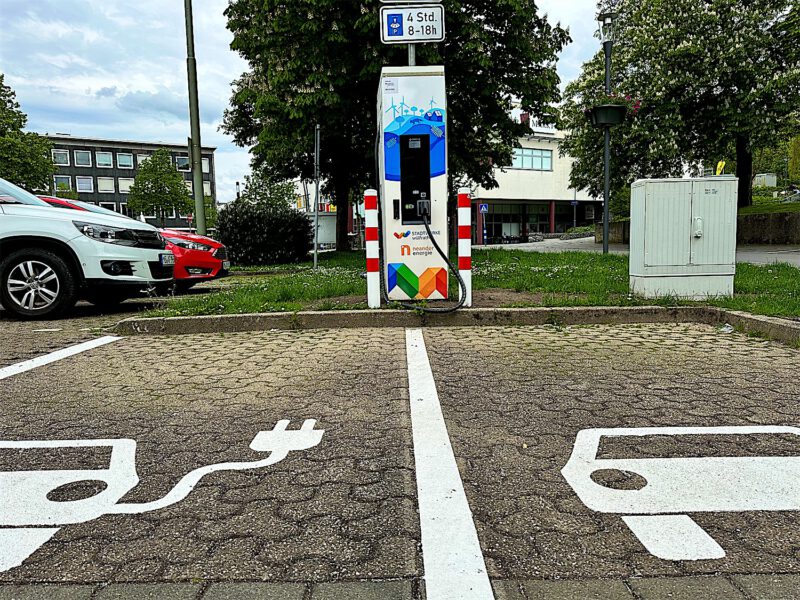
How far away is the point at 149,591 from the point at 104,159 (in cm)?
10231

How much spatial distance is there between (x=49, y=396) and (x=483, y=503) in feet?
10.6

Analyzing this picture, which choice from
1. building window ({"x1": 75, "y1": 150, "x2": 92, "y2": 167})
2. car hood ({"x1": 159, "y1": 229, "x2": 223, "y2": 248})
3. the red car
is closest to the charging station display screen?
the red car

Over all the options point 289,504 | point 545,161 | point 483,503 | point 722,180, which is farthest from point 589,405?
point 545,161

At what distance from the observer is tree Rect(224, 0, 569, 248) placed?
14550mm

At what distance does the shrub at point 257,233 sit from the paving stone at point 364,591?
58.0ft

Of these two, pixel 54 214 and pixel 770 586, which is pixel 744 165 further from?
pixel 770 586

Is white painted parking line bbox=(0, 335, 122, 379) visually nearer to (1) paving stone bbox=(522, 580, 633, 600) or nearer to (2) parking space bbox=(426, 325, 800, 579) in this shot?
(2) parking space bbox=(426, 325, 800, 579)

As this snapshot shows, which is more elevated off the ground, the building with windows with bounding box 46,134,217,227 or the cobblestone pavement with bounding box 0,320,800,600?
the building with windows with bounding box 46,134,217,227

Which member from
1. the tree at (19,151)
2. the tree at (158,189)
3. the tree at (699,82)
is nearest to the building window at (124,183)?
the tree at (158,189)

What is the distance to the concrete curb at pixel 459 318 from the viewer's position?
715 cm

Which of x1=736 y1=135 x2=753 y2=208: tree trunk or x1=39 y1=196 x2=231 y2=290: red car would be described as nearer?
Result: x1=39 y1=196 x2=231 y2=290: red car

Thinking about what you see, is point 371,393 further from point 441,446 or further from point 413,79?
point 413,79

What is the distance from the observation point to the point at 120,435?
3.47 metres

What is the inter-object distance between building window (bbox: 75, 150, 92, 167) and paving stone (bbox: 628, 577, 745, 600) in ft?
337
